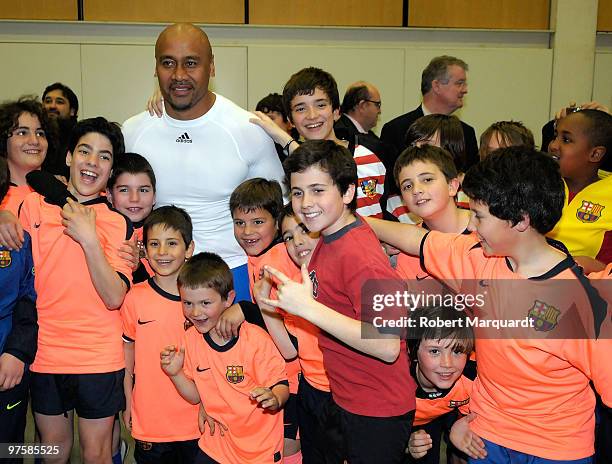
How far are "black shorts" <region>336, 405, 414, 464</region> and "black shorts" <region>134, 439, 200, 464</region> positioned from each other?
848 mm

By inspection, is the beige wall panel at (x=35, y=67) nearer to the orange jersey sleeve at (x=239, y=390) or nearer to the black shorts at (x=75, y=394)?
the black shorts at (x=75, y=394)

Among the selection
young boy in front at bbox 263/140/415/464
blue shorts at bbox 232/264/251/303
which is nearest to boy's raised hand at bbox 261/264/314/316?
young boy in front at bbox 263/140/415/464

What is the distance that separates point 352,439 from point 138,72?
213 inches

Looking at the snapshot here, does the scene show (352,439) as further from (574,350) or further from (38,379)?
(38,379)

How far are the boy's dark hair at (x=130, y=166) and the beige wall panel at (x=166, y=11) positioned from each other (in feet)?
13.5

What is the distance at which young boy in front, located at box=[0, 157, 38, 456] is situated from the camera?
2.53 metres

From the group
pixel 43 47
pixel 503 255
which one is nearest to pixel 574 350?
pixel 503 255

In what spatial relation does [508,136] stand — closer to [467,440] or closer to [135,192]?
[467,440]

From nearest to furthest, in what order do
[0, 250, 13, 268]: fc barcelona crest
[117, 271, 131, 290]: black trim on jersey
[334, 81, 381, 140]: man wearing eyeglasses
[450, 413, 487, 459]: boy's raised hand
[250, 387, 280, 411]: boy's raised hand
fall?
[450, 413, 487, 459]: boy's raised hand, [250, 387, 280, 411]: boy's raised hand, [0, 250, 13, 268]: fc barcelona crest, [117, 271, 131, 290]: black trim on jersey, [334, 81, 381, 140]: man wearing eyeglasses

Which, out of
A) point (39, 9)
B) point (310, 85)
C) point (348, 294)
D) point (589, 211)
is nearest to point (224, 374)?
point (348, 294)

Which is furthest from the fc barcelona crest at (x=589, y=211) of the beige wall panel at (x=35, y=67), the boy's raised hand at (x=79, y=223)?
the beige wall panel at (x=35, y=67)

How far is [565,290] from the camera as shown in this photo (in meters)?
2.02

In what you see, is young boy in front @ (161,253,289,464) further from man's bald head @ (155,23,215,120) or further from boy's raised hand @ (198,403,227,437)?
man's bald head @ (155,23,215,120)

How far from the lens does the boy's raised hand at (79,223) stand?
2.54 metres
